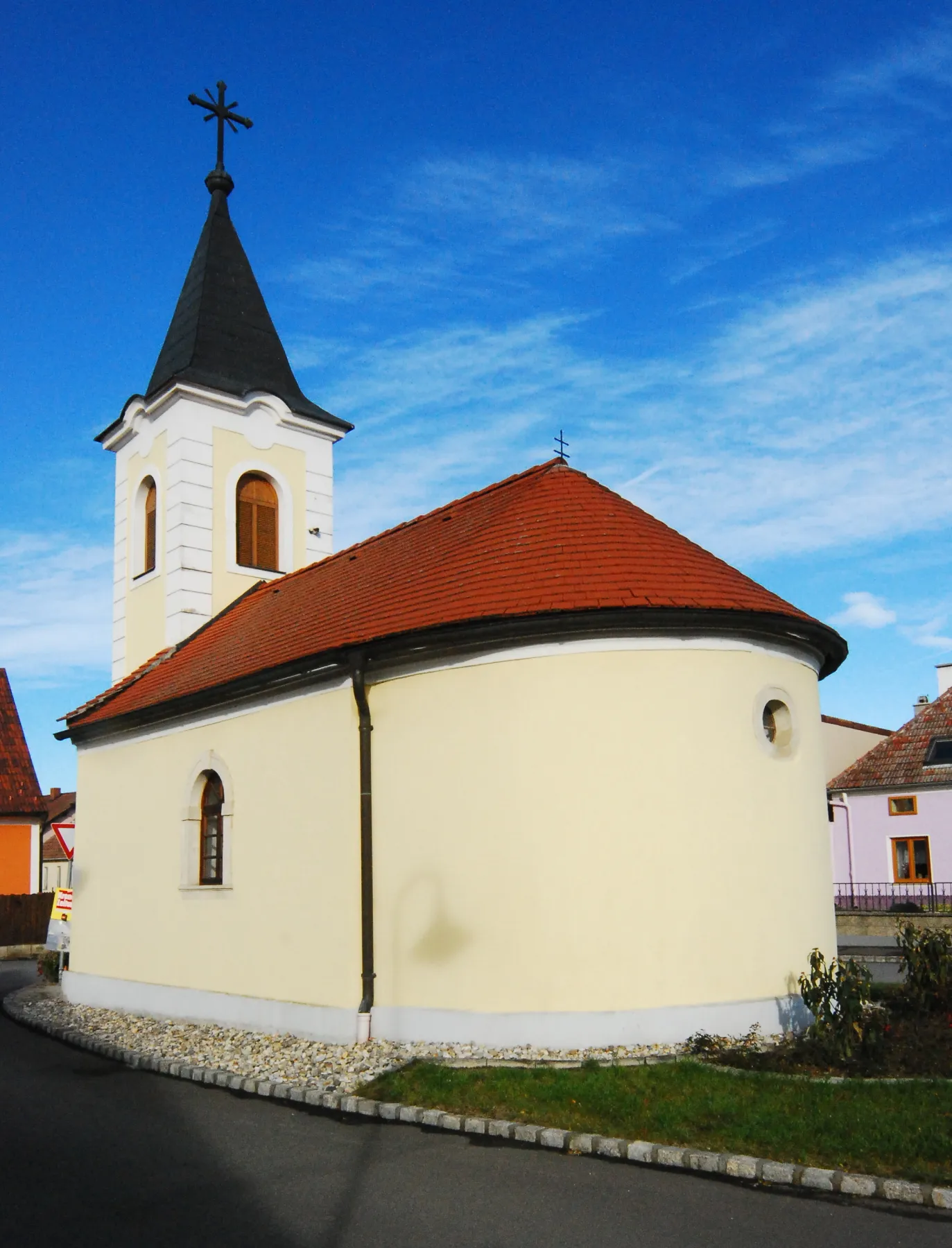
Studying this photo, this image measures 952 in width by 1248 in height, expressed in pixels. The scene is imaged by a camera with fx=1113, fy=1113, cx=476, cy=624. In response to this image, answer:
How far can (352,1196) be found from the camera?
6.89 m

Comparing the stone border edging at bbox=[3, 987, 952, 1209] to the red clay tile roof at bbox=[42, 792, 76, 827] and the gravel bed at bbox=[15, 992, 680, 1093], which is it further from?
the red clay tile roof at bbox=[42, 792, 76, 827]

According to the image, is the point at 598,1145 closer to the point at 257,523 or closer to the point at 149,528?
the point at 257,523

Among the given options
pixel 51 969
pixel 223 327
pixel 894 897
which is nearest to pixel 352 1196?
pixel 51 969

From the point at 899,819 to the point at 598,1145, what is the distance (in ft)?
85.2

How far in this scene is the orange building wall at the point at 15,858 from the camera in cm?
3052

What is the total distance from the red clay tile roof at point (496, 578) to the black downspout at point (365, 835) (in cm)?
46

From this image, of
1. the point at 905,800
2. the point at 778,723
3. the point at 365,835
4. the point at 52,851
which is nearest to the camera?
the point at 365,835

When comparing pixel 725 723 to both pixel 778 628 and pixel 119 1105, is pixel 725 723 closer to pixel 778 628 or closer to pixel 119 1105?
pixel 778 628

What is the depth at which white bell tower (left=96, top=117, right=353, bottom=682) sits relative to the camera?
64.6ft

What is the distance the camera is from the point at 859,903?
3100 cm

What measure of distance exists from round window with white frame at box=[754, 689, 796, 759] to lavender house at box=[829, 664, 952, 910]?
755 inches

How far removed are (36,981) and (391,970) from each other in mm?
12304

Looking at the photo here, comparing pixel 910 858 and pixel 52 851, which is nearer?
pixel 910 858

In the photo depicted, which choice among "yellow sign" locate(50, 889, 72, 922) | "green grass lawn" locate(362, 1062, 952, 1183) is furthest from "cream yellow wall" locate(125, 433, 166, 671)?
"green grass lawn" locate(362, 1062, 952, 1183)
